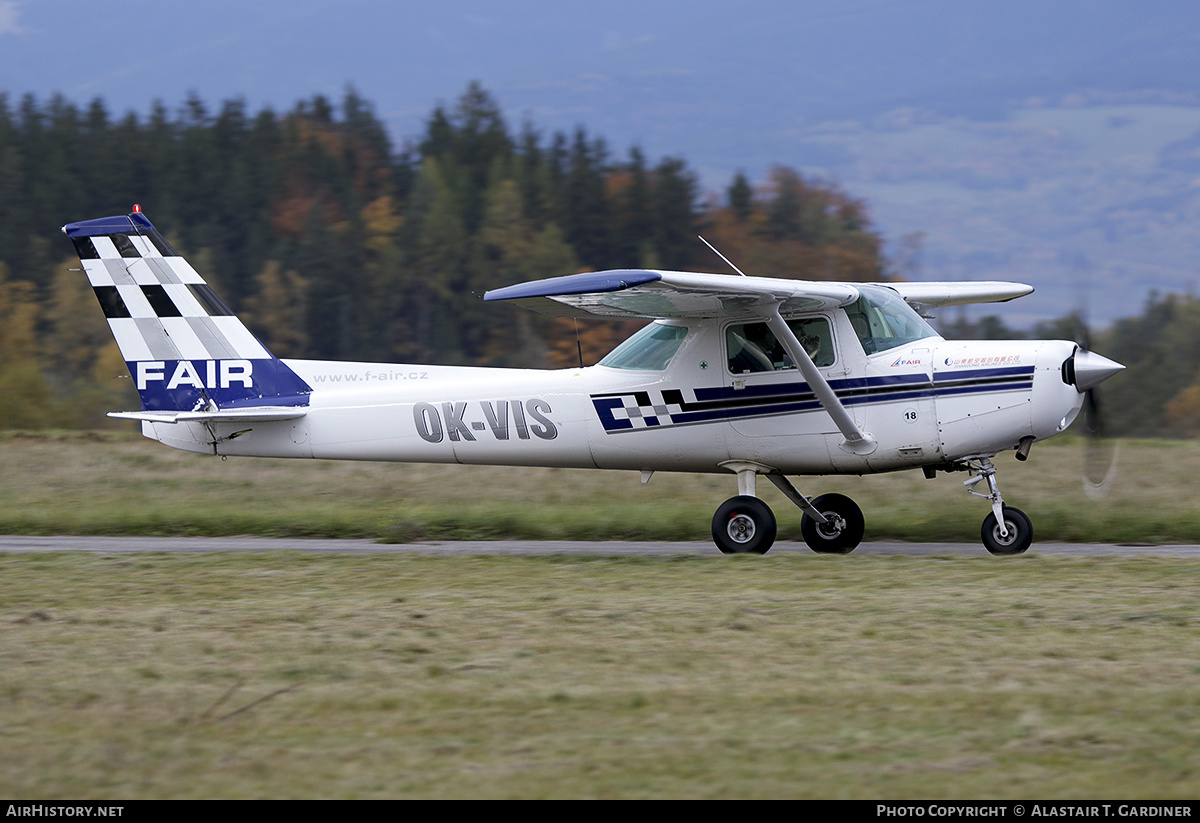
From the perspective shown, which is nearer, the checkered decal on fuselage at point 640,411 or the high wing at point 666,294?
the high wing at point 666,294

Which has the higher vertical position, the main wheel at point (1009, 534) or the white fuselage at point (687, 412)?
the white fuselage at point (687, 412)

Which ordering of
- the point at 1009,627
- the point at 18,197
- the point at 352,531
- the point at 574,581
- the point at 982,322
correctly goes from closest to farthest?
the point at 1009,627 → the point at 574,581 → the point at 352,531 → the point at 982,322 → the point at 18,197

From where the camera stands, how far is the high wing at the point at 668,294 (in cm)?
988

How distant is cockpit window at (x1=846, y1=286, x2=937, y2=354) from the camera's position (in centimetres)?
1155

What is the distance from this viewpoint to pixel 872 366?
11445 millimetres

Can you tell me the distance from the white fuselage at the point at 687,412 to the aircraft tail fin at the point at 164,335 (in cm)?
30

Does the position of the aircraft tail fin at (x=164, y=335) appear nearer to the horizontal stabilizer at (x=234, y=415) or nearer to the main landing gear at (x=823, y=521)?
the horizontal stabilizer at (x=234, y=415)

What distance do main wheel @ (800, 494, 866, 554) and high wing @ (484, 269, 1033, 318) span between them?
220 cm

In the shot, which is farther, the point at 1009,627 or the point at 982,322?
the point at 982,322

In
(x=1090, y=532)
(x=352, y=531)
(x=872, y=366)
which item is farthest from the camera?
(x=352, y=531)

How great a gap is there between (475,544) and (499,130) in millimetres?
71636

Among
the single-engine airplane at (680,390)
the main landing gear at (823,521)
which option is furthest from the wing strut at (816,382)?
the main landing gear at (823,521)

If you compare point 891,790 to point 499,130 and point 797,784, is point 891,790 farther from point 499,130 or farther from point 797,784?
point 499,130

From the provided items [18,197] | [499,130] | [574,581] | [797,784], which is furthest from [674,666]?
[499,130]
